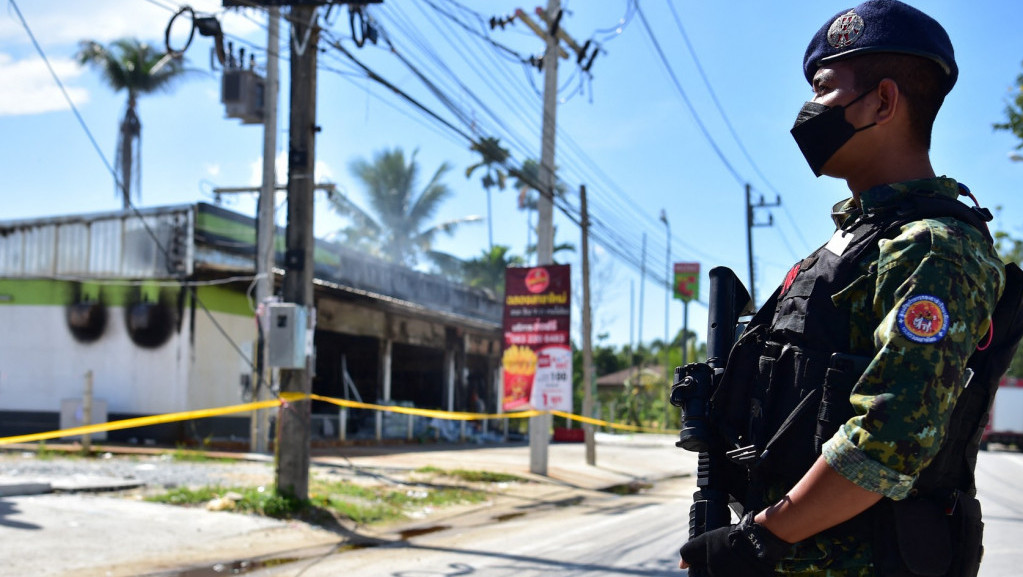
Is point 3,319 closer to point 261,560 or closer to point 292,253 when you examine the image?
point 292,253

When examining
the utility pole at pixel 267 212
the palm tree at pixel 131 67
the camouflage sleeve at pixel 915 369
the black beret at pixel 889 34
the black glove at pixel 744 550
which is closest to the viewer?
the camouflage sleeve at pixel 915 369

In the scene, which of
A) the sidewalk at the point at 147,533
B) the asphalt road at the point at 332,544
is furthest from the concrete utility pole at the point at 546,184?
the asphalt road at the point at 332,544

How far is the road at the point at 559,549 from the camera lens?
6.79 meters

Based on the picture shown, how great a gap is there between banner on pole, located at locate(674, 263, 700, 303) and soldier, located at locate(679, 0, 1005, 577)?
3053 cm

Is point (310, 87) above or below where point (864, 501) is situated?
above

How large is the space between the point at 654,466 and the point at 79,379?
39.3 feet

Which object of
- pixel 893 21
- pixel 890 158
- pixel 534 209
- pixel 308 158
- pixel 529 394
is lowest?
pixel 529 394

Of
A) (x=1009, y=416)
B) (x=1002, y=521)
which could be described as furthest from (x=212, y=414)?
(x=1009, y=416)

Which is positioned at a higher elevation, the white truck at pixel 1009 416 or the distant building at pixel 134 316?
the distant building at pixel 134 316

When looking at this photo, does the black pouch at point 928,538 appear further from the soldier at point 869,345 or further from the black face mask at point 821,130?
the black face mask at point 821,130

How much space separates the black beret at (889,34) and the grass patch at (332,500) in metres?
8.18

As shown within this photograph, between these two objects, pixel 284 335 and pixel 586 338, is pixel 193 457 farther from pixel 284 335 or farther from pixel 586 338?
pixel 586 338

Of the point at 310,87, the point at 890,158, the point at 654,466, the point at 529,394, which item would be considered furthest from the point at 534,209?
the point at 890,158

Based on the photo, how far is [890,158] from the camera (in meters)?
1.87
